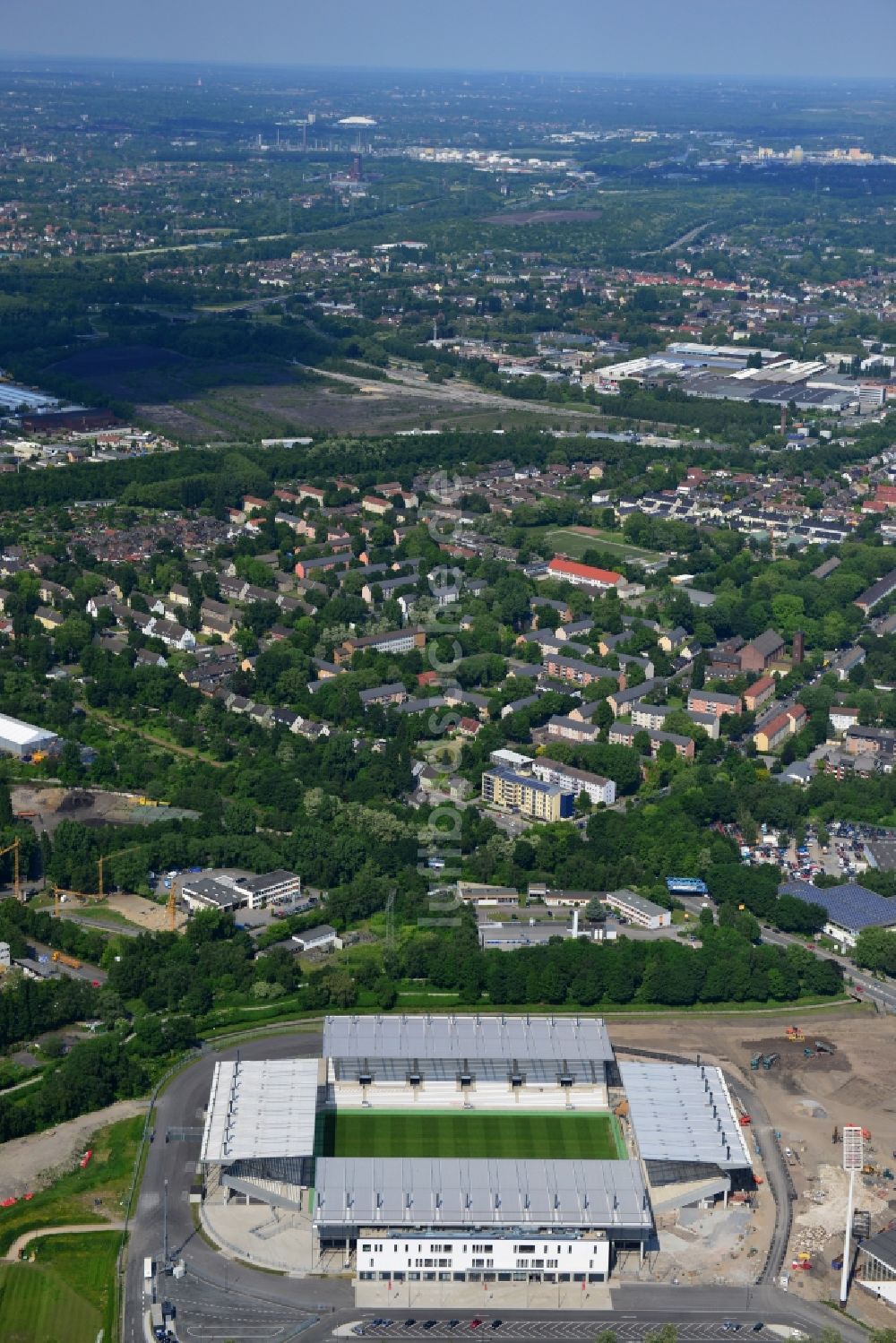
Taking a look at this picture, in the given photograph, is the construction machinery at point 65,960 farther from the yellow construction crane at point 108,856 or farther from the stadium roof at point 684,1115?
the stadium roof at point 684,1115

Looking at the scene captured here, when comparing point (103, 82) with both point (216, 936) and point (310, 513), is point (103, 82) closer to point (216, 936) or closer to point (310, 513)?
point (310, 513)

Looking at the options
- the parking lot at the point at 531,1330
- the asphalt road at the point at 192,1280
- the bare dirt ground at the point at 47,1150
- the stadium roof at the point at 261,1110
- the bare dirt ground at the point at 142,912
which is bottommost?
the bare dirt ground at the point at 142,912

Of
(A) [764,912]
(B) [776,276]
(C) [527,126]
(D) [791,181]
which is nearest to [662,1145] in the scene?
(A) [764,912]

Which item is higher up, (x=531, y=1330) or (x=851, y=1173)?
(x=851, y=1173)

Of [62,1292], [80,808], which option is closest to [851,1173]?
[62,1292]

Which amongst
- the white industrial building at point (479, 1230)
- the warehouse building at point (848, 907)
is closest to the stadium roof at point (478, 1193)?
the white industrial building at point (479, 1230)

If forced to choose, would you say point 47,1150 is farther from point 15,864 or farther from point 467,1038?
point 15,864

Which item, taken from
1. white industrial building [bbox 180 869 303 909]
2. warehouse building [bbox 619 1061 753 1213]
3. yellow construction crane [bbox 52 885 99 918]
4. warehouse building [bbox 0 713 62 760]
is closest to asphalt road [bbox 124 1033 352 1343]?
warehouse building [bbox 619 1061 753 1213]
